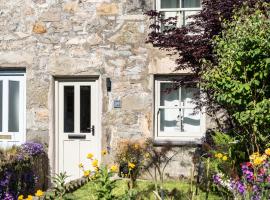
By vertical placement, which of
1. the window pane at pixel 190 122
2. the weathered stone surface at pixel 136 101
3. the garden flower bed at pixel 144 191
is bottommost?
the garden flower bed at pixel 144 191

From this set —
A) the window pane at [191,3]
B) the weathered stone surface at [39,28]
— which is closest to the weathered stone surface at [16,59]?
the weathered stone surface at [39,28]

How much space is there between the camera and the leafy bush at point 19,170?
25.3 ft

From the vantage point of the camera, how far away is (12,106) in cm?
1120

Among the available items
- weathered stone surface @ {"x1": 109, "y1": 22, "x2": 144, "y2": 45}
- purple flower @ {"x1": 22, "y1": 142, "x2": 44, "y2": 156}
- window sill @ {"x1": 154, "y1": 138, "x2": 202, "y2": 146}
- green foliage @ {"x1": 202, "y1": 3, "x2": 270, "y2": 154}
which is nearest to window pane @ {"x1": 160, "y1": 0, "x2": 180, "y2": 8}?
weathered stone surface @ {"x1": 109, "y1": 22, "x2": 144, "y2": 45}

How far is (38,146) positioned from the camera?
10.5 meters

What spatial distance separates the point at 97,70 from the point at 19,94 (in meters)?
2.02

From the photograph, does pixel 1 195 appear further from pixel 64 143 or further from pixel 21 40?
pixel 21 40

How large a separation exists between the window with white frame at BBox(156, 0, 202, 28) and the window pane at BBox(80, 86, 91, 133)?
8.15 feet

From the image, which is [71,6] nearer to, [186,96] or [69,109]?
[69,109]

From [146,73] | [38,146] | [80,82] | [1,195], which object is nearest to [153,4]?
[146,73]

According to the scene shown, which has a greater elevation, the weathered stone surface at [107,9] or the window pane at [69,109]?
the weathered stone surface at [107,9]

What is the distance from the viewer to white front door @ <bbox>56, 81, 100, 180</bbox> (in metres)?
10.9

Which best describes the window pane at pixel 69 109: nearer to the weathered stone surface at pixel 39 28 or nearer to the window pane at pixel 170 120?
the weathered stone surface at pixel 39 28

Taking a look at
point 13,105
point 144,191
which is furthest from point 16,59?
point 144,191
